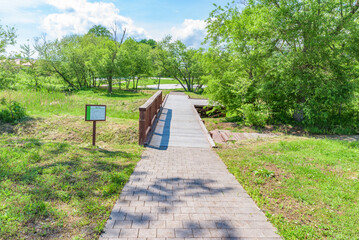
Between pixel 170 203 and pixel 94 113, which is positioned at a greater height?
pixel 94 113

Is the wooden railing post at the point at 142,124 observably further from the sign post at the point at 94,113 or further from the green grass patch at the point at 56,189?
the green grass patch at the point at 56,189

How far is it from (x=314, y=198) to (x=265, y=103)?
9.07 meters

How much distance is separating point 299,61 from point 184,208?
10.0m

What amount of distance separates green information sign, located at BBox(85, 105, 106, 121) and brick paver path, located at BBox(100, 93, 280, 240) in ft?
7.67

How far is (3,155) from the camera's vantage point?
4.95 m

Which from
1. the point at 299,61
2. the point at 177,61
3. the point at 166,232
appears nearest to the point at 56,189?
the point at 166,232

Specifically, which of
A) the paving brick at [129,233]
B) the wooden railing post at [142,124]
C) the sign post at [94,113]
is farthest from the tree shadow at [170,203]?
the sign post at [94,113]

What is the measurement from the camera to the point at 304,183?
175 inches

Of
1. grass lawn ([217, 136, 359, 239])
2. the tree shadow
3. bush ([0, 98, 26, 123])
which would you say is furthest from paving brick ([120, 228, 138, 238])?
bush ([0, 98, 26, 123])

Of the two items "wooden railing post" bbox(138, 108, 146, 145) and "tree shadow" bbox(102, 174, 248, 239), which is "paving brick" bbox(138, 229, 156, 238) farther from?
"wooden railing post" bbox(138, 108, 146, 145)

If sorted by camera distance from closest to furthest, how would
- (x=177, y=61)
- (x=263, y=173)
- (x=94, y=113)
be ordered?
(x=263, y=173) → (x=94, y=113) → (x=177, y=61)

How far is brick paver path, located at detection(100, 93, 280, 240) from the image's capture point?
288 centimetres

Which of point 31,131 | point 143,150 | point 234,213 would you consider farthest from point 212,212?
point 31,131

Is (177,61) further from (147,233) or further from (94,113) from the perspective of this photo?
(147,233)
